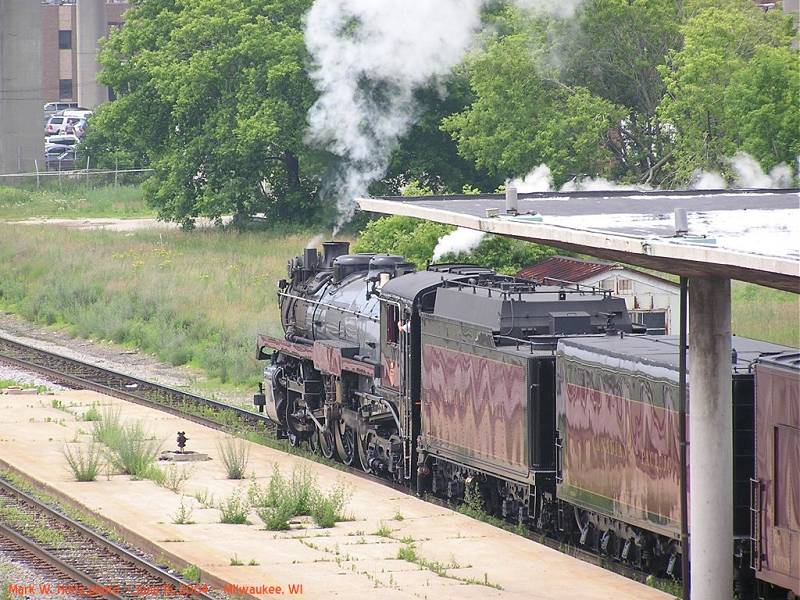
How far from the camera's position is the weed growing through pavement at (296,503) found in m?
16.0

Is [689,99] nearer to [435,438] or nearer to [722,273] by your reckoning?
[435,438]

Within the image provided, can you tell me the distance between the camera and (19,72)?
211 ft

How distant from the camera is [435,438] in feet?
59.0

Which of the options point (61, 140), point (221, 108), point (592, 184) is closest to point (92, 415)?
point (592, 184)

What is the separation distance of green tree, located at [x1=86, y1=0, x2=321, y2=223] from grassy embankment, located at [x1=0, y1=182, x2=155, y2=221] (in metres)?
6.41

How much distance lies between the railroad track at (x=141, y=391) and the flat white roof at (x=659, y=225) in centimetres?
515

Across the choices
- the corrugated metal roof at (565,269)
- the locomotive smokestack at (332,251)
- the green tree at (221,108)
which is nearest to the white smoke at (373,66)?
the green tree at (221,108)

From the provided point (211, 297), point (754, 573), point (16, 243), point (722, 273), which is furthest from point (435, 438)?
point (16, 243)

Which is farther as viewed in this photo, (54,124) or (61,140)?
(54,124)

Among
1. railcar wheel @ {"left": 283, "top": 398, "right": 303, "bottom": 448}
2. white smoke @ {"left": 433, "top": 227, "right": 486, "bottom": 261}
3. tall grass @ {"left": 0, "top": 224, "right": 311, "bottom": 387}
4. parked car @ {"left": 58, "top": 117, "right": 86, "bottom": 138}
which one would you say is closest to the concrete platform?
railcar wheel @ {"left": 283, "top": 398, "right": 303, "bottom": 448}

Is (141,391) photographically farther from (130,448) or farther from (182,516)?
(182,516)

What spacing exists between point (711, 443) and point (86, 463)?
9.46 metres

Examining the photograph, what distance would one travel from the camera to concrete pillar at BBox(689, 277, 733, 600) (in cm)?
1177

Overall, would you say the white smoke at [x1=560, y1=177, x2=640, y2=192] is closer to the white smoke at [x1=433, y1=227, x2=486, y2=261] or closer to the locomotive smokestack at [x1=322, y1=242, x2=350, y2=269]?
the white smoke at [x1=433, y1=227, x2=486, y2=261]
